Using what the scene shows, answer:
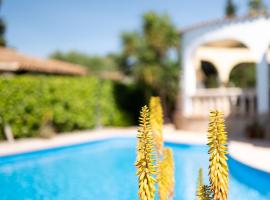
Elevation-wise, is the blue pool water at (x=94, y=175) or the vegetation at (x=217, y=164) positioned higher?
the vegetation at (x=217, y=164)

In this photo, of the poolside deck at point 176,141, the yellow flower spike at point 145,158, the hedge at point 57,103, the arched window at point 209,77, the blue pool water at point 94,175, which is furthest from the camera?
the arched window at point 209,77

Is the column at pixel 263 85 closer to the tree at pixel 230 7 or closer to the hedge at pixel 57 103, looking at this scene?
the hedge at pixel 57 103

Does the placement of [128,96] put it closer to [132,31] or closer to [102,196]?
[132,31]

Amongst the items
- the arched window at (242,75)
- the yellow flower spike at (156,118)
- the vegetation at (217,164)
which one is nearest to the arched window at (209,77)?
the arched window at (242,75)

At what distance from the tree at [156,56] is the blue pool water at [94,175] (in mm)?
7949

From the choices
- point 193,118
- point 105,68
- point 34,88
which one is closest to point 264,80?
point 193,118

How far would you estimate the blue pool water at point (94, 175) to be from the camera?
9391 mm

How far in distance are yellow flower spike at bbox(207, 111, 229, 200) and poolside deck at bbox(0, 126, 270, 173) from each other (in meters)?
5.99

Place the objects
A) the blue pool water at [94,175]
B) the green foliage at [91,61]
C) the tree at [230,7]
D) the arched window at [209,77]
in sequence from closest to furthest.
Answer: the blue pool water at [94,175] → the arched window at [209,77] → the tree at [230,7] → the green foliage at [91,61]

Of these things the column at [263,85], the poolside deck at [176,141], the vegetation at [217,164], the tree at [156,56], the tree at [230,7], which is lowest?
the poolside deck at [176,141]

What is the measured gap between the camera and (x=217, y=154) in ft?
14.7

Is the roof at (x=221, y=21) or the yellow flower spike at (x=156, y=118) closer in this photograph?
the yellow flower spike at (x=156, y=118)

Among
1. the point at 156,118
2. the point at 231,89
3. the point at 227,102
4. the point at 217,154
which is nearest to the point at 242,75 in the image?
the point at 231,89

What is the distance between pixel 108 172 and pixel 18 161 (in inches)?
176
